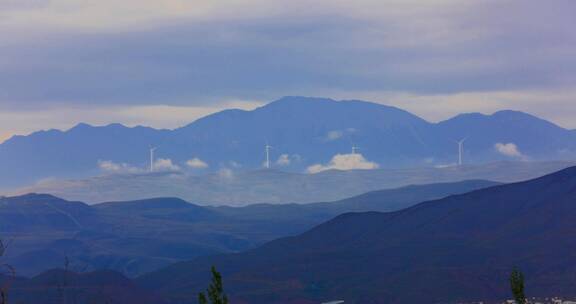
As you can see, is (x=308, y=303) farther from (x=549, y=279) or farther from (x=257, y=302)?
(x=549, y=279)

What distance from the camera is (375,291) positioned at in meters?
196

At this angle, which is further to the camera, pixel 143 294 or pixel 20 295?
pixel 143 294

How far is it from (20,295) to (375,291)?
54.3 m

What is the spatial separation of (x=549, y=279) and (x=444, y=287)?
1544cm

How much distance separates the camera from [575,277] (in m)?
180

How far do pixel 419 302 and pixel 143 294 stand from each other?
4398 cm

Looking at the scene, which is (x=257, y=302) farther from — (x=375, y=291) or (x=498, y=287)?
(x=498, y=287)

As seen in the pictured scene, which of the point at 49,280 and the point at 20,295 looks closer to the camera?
the point at 20,295

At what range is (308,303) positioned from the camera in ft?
630

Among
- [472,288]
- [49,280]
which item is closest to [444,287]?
[472,288]

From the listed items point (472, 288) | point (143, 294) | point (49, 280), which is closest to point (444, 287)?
point (472, 288)

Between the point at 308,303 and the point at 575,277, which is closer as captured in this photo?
the point at 575,277

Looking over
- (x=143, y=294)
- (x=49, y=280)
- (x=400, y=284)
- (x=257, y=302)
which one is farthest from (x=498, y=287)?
(x=49, y=280)

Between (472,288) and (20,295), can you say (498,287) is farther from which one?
(20,295)
